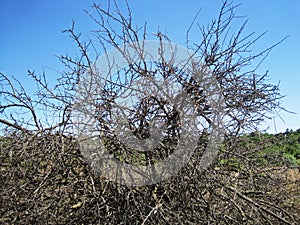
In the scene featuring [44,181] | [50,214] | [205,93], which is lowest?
[50,214]

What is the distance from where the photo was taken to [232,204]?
283cm

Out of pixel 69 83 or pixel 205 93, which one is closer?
pixel 205 93

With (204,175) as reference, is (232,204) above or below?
below

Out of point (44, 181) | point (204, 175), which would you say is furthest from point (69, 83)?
point (204, 175)

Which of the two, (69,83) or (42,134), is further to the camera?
(69,83)

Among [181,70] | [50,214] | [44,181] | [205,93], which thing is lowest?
[50,214]

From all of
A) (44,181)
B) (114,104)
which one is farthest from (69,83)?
(44,181)

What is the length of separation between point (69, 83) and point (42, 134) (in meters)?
0.60

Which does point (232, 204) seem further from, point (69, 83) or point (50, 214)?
point (69, 83)

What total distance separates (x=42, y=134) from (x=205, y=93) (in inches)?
48.6

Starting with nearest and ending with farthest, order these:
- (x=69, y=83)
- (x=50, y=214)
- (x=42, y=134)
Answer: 1. (x=42, y=134)
2. (x=50, y=214)
3. (x=69, y=83)

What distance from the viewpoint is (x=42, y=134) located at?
8.41 feet

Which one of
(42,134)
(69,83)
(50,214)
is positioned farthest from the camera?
(69,83)

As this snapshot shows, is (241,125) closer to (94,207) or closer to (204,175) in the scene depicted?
(204,175)
